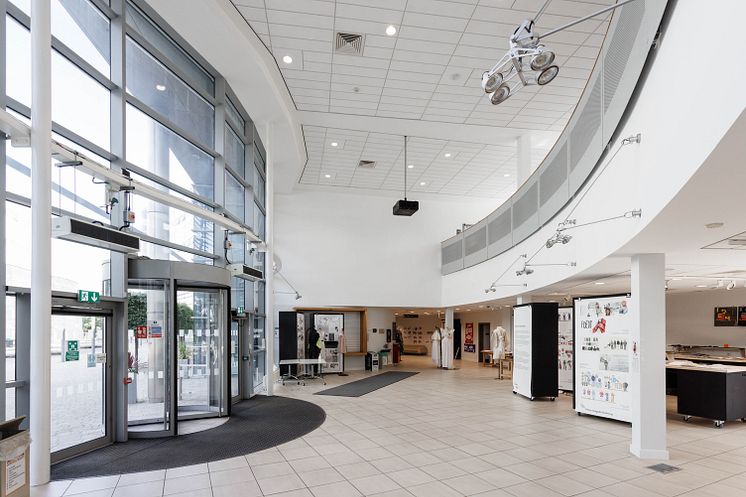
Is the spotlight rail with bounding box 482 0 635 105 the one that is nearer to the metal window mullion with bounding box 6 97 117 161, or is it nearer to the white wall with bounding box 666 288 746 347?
the metal window mullion with bounding box 6 97 117 161

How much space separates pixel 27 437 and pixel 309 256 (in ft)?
44.3

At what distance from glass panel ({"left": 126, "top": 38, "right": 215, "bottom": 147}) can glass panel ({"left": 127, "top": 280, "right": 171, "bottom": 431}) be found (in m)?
3.01

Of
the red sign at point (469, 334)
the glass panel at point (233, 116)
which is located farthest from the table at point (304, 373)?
the red sign at point (469, 334)

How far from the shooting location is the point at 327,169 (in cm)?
1636

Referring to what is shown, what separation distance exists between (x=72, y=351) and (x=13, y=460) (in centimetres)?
206

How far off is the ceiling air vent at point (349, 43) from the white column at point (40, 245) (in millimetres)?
4728

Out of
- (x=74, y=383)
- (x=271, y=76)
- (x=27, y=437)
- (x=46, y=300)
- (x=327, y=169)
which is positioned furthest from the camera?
(x=327, y=169)

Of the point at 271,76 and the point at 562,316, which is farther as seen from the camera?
the point at 562,316

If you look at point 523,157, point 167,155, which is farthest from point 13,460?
point 523,157

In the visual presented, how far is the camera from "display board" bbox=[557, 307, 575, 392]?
1211 centimetres

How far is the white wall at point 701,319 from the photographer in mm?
14828

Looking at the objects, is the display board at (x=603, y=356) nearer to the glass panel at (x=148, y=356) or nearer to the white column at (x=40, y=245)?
the glass panel at (x=148, y=356)

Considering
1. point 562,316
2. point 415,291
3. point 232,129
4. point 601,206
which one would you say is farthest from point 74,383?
point 415,291

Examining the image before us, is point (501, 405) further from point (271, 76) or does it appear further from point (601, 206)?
point (271, 76)
